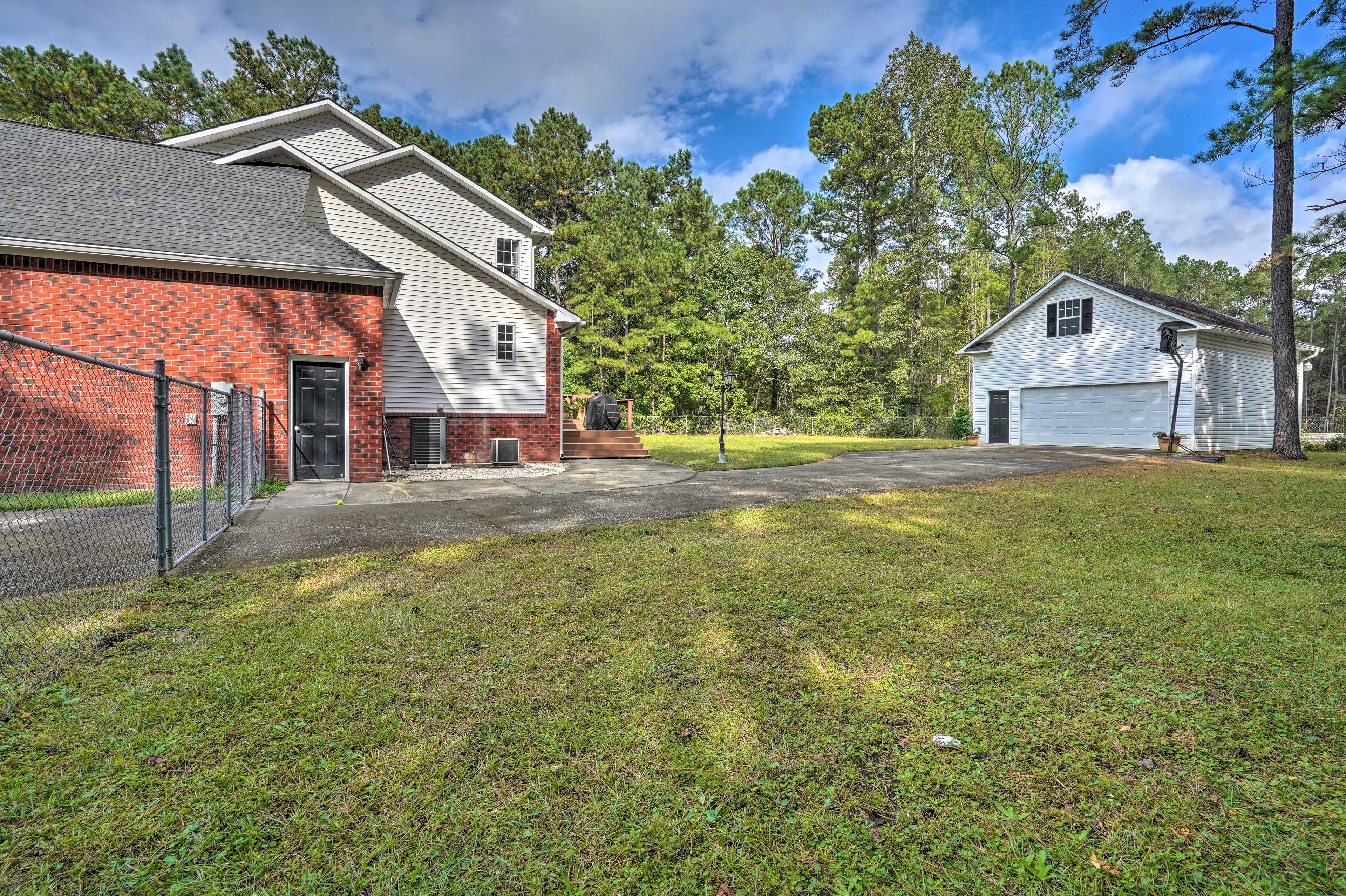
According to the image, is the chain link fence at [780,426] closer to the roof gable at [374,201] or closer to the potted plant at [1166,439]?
the potted plant at [1166,439]

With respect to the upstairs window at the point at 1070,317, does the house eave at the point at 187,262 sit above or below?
below

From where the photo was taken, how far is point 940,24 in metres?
26.2

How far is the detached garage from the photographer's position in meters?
16.6

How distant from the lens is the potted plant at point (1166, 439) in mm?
15391

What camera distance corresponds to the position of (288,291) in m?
9.39

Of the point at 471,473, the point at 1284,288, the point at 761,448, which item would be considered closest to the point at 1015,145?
the point at 1284,288

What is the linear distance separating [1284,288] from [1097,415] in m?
5.59

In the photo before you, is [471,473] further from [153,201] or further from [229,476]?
[153,201]

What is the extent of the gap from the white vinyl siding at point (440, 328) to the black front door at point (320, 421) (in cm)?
207

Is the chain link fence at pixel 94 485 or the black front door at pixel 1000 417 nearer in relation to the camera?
the chain link fence at pixel 94 485

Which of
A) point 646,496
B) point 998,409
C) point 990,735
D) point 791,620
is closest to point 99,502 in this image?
point 646,496

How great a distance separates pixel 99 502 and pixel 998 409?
78.4ft

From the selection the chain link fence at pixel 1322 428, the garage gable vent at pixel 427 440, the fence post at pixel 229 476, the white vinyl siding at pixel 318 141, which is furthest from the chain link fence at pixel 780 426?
the fence post at pixel 229 476

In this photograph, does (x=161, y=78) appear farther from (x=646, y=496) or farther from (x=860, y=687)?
(x=860, y=687)
